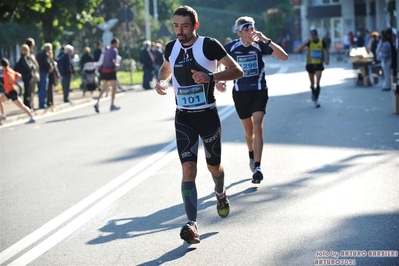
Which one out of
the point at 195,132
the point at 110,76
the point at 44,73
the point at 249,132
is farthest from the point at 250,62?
the point at 44,73

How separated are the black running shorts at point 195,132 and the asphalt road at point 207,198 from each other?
2.35ft

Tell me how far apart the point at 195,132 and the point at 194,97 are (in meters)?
0.32

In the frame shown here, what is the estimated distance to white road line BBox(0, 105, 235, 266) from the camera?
23.0ft

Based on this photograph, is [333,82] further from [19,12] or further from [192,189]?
[192,189]

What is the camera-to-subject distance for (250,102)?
1029cm

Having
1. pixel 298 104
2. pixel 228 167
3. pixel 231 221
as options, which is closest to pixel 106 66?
pixel 298 104

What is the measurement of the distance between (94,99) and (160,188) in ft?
64.8

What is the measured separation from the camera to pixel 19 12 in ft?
94.3

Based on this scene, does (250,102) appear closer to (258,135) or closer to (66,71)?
(258,135)

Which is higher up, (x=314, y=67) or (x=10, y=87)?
(x=314, y=67)

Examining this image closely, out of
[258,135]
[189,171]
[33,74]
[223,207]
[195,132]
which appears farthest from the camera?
[33,74]

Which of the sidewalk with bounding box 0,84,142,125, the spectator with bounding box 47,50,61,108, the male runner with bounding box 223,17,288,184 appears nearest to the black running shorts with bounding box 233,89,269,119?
the male runner with bounding box 223,17,288,184

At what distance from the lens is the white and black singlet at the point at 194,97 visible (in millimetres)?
7000

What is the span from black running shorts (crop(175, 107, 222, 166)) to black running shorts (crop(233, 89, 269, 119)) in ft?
9.86
